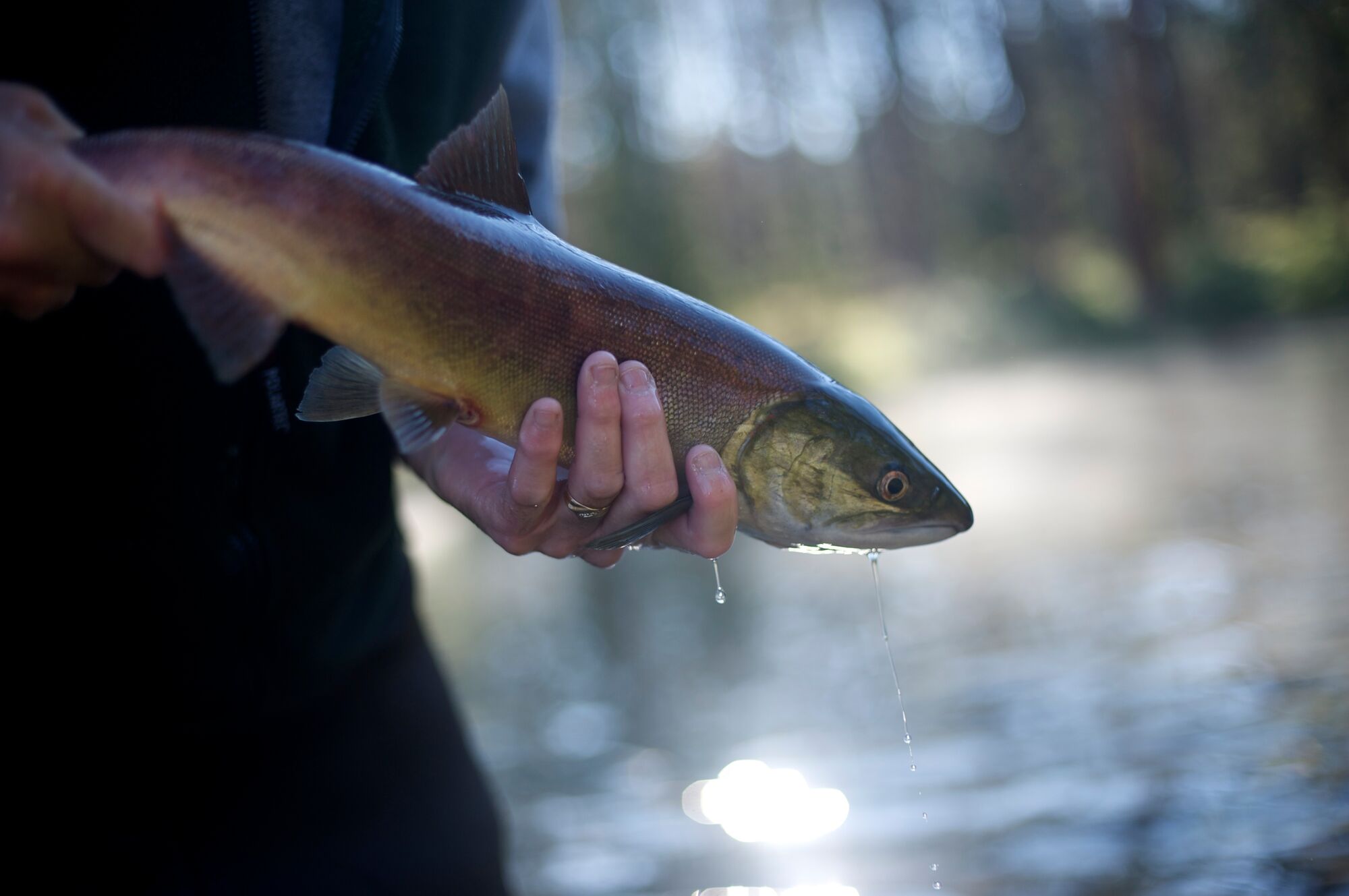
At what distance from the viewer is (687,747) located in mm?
5816

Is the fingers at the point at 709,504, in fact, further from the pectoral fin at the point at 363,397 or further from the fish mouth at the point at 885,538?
the pectoral fin at the point at 363,397

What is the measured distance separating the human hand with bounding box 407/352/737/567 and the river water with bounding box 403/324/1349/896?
258 cm

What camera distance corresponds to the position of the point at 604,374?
1.94 metres

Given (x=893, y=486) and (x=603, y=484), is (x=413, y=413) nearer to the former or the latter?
(x=603, y=484)

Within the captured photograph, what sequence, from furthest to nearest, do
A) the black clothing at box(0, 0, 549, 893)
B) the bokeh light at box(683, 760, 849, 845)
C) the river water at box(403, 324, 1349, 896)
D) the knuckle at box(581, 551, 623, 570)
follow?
1. the bokeh light at box(683, 760, 849, 845)
2. the river water at box(403, 324, 1349, 896)
3. the knuckle at box(581, 551, 623, 570)
4. the black clothing at box(0, 0, 549, 893)

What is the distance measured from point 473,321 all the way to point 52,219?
65cm

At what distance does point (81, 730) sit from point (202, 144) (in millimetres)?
1191

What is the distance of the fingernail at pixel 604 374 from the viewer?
1938 millimetres

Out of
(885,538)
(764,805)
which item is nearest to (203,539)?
(885,538)

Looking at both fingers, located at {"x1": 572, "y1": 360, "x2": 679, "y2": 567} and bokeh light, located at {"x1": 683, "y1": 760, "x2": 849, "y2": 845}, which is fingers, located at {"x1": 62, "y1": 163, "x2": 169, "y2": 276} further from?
bokeh light, located at {"x1": 683, "y1": 760, "x2": 849, "y2": 845}

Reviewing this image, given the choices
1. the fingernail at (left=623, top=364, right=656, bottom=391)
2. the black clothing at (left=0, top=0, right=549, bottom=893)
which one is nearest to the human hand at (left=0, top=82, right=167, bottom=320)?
the black clothing at (left=0, top=0, right=549, bottom=893)

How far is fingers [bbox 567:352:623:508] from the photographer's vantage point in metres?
1.94

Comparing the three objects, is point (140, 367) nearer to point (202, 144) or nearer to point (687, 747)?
point (202, 144)

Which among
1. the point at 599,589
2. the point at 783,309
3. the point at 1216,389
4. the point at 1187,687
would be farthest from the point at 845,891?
the point at 783,309
